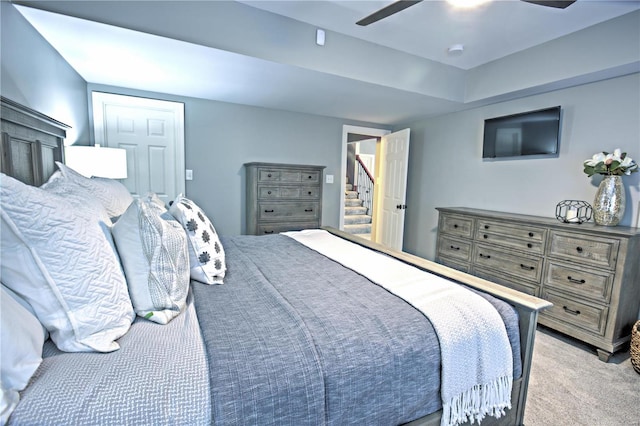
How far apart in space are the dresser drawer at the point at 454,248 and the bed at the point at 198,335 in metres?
1.88

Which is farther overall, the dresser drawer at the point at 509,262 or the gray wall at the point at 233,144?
the gray wall at the point at 233,144

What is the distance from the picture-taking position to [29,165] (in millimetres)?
1696

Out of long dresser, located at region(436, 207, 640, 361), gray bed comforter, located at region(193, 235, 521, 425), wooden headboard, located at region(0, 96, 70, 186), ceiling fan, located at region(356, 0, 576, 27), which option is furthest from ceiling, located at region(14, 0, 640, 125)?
gray bed comforter, located at region(193, 235, 521, 425)

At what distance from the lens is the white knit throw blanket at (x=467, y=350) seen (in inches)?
42.3

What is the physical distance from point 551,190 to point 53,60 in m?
4.43

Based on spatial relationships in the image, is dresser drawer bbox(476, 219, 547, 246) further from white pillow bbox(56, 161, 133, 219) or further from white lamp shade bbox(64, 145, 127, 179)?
white lamp shade bbox(64, 145, 127, 179)

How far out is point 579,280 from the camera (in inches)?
89.4

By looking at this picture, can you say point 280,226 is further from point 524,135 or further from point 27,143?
point 524,135

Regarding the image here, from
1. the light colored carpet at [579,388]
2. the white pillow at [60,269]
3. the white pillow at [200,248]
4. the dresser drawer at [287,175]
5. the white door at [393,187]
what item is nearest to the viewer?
the white pillow at [60,269]

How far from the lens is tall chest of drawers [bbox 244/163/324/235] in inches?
135

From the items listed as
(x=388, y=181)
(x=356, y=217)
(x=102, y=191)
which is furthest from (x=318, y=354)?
(x=356, y=217)

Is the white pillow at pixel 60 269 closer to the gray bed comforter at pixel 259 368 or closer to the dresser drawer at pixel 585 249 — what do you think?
the gray bed comforter at pixel 259 368

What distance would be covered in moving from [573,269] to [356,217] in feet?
14.0

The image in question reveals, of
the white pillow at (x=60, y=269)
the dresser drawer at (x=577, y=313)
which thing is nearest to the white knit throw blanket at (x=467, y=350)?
the white pillow at (x=60, y=269)
